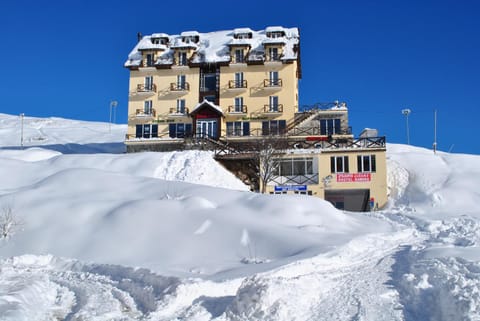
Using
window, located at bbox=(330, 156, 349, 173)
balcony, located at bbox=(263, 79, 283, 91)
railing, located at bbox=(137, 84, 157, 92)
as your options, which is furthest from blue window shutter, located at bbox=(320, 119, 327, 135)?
railing, located at bbox=(137, 84, 157, 92)

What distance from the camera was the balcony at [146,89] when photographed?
44.0 m

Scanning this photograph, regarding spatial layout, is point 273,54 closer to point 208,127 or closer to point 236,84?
point 236,84

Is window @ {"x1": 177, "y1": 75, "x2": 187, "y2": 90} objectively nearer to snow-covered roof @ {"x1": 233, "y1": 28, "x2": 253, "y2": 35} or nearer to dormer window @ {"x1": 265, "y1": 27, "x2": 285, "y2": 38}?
snow-covered roof @ {"x1": 233, "y1": 28, "x2": 253, "y2": 35}

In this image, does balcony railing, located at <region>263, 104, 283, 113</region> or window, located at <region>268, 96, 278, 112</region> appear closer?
balcony railing, located at <region>263, 104, 283, 113</region>

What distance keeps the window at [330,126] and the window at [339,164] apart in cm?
774

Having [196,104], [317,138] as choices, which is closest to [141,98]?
[196,104]

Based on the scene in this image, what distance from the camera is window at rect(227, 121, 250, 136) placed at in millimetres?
42312

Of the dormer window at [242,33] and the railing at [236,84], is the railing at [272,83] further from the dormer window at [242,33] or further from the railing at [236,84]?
the dormer window at [242,33]

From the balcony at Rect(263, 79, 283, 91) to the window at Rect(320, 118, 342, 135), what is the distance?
5.26 metres

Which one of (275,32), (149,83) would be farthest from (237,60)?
(149,83)

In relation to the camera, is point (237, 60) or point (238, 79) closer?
point (238, 79)

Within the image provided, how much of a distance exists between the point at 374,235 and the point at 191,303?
26.0 feet

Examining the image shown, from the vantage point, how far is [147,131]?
4362 cm

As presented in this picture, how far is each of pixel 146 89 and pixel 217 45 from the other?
8174mm
